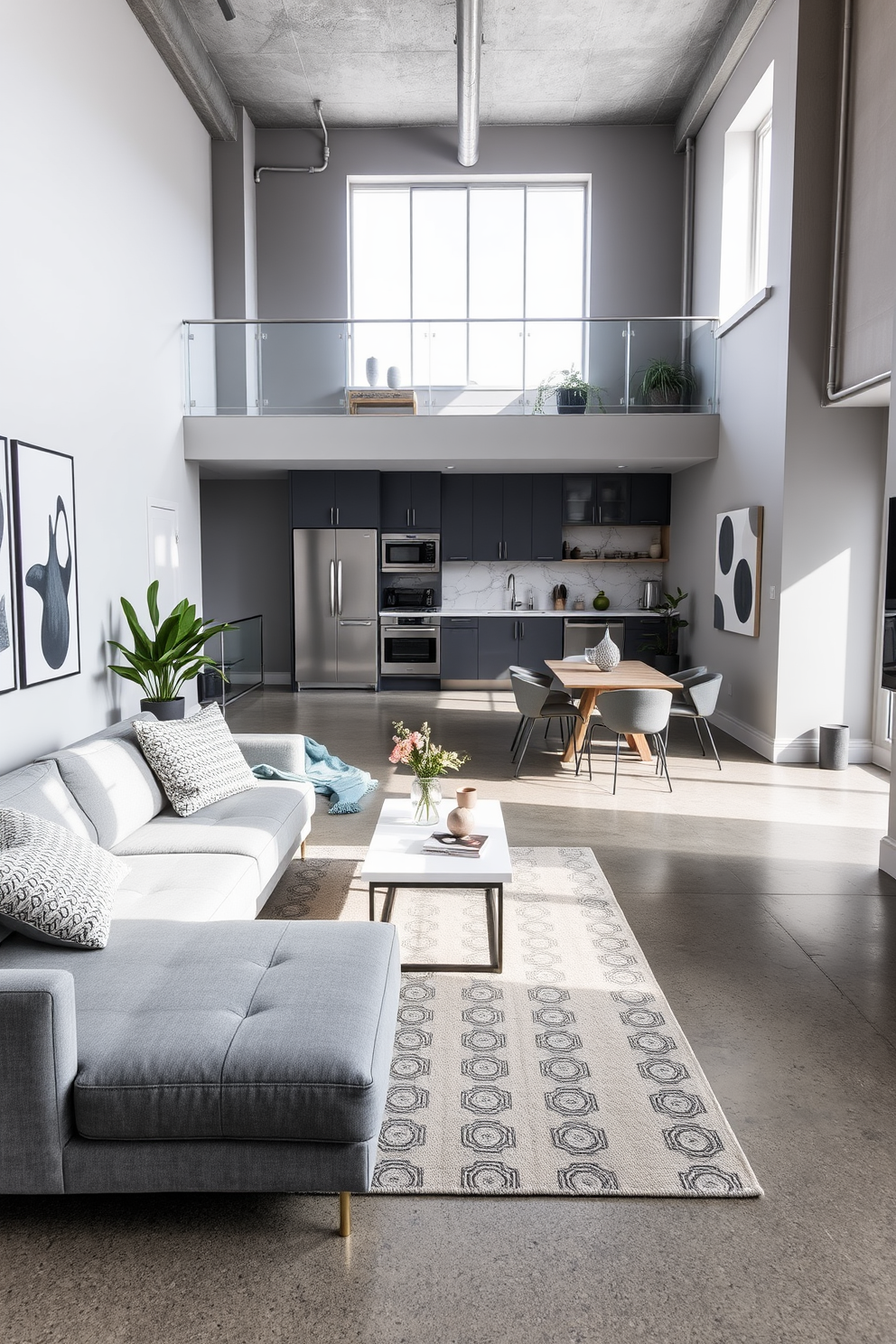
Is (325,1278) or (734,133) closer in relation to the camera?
(325,1278)

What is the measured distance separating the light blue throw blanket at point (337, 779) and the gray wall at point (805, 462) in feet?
10.5

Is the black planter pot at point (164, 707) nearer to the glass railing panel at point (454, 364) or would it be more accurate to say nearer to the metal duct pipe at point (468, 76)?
the glass railing panel at point (454, 364)

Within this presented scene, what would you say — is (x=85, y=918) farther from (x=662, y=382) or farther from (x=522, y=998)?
(x=662, y=382)

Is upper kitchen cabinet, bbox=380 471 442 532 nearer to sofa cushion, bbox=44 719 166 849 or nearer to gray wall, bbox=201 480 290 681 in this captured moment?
gray wall, bbox=201 480 290 681

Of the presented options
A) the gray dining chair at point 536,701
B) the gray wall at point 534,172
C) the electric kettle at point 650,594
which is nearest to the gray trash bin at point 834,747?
the gray dining chair at point 536,701

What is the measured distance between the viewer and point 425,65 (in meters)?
9.18

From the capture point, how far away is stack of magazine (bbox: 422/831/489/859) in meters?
3.73

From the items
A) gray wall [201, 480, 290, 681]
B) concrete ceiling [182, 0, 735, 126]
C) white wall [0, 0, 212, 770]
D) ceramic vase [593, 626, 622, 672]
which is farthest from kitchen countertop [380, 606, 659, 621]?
concrete ceiling [182, 0, 735, 126]

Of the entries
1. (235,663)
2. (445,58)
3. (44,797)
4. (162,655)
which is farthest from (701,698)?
(445,58)

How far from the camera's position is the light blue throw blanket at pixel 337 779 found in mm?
5926

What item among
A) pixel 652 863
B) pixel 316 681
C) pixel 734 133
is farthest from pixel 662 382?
pixel 652 863

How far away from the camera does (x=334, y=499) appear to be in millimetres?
10539

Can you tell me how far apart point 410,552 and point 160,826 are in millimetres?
7199

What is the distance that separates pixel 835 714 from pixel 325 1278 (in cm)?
615
